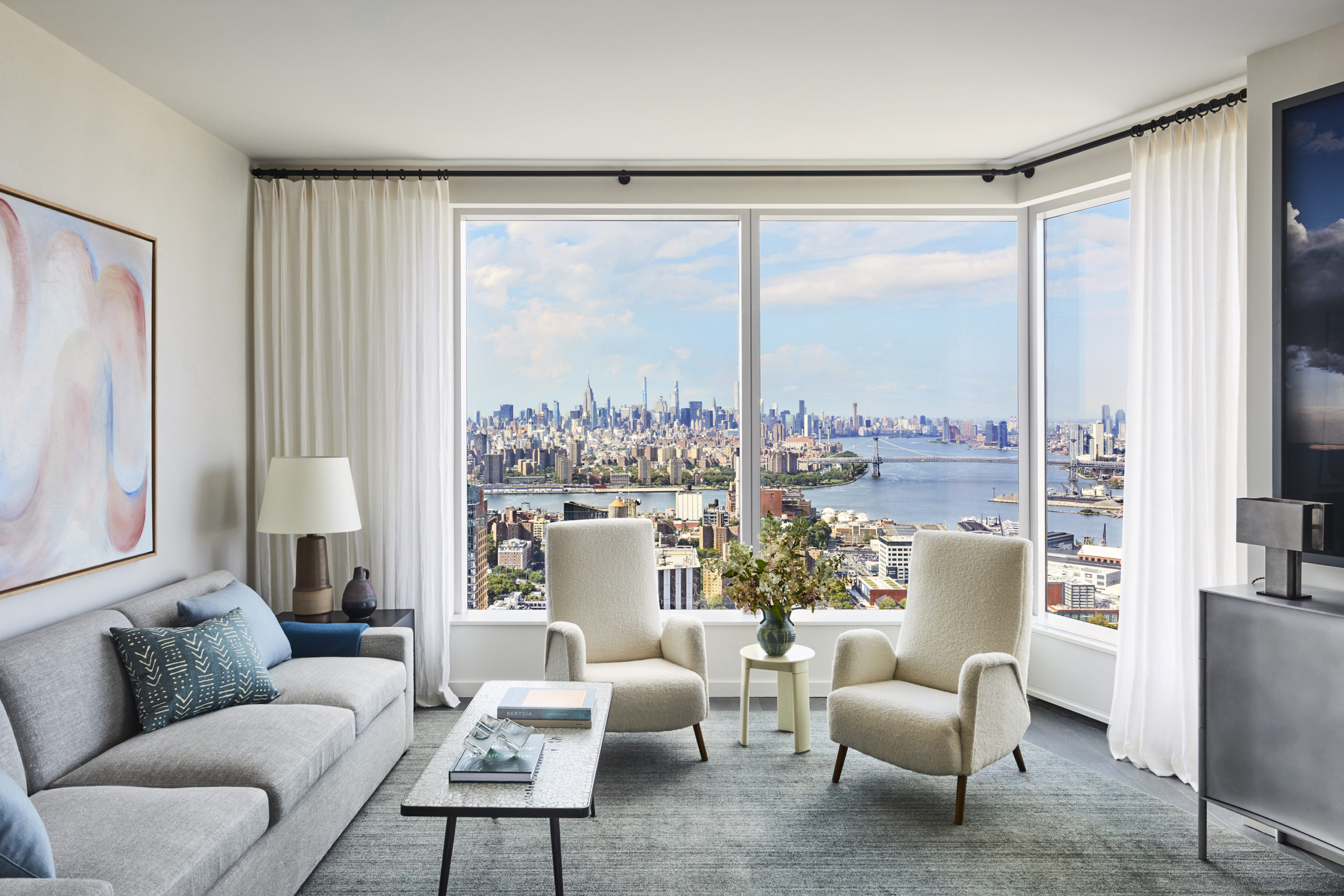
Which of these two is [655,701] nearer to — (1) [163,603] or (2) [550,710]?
(2) [550,710]

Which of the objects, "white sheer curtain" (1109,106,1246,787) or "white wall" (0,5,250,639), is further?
"white sheer curtain" (1109,106,1246,787)

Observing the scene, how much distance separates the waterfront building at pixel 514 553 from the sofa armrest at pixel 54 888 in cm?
288

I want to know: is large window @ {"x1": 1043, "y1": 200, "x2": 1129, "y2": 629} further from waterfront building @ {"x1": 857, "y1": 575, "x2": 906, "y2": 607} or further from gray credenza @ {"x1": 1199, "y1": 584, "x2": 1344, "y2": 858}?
gray credenza @ {"x1": 1199, "y1": 584, "x2": 1344, "y2": 858}

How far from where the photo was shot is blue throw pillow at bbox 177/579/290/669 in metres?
2.97

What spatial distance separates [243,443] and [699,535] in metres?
2.43

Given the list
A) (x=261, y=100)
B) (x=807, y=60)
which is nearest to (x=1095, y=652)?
(x=807, y=60)

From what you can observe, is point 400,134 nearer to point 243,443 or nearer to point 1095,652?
point 243,443

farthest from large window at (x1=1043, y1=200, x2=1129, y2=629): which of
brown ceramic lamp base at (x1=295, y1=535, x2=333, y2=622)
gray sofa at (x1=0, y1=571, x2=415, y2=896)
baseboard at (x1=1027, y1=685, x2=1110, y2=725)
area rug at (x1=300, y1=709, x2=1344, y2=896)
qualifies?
brown ceramic lamp base at (x1=295, y1=535, x2=333, y2=622)

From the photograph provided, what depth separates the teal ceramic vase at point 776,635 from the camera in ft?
11.8

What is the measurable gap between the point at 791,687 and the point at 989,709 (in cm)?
100

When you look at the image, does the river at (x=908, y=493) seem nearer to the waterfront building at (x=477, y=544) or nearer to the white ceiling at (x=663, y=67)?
the waterfront building at (x=477, y=544)

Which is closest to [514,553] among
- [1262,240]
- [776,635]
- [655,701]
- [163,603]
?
[655,701]

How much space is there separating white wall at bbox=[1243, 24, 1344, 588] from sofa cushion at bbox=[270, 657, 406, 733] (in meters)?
3.34

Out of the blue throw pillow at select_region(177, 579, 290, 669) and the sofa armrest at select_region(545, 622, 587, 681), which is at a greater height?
the blue throw pillow at select_region(177, 579, 290, 669)
